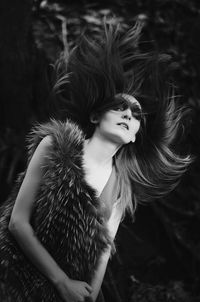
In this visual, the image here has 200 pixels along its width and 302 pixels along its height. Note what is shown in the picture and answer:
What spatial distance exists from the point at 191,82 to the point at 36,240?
1.65 meters

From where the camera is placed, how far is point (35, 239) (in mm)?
1585

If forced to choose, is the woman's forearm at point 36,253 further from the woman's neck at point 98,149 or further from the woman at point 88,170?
the woman's neck at point 98,149

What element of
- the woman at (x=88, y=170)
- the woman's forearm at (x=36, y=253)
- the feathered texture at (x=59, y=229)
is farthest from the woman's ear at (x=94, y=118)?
the woman's forearm at (x=36, y=253)

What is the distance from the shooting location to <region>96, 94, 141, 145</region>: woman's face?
1683 mm

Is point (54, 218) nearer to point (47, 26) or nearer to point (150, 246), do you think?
point (150, 246)

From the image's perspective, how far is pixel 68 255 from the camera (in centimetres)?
161

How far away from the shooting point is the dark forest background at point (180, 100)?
239 cm

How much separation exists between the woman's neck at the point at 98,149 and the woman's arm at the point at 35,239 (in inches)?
5.4

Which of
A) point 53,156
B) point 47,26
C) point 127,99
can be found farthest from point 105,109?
point 47,26

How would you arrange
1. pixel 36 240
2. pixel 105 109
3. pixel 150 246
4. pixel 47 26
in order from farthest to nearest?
pixel 47 26
pixel 150 246
pixel 105 109
pixel 36 240

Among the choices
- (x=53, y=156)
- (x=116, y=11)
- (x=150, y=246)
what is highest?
(x=116, y=11)

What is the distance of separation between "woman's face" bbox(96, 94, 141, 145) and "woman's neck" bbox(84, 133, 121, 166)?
0.02 meters

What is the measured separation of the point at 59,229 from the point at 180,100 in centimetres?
132

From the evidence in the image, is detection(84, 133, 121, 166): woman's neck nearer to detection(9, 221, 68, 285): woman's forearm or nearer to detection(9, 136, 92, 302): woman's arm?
detection(9, 136, 92, 302): woman's arm
